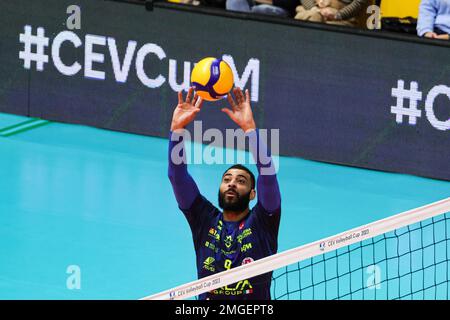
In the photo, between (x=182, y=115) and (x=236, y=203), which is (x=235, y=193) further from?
(x=182, y=115)

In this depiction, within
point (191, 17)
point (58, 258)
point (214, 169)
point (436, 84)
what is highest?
point (191, 17)

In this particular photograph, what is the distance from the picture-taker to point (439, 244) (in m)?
13.3

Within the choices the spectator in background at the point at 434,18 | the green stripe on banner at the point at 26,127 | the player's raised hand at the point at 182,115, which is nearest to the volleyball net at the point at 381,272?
the player's raised hand at the point at 182,115

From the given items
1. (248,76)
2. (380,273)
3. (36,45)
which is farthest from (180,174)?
(36,45)

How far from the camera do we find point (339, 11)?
1589cm

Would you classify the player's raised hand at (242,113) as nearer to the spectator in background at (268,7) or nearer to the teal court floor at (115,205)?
the teal court floor at (115,205)

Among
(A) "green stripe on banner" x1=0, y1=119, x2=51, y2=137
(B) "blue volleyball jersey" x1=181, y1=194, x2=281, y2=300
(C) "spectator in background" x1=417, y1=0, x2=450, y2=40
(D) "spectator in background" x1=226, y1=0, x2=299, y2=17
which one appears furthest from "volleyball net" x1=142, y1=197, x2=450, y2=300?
(A) "green stripe on banner" x1=0, y1=119, x2=51, y2=137

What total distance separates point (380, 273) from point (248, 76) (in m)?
4.25

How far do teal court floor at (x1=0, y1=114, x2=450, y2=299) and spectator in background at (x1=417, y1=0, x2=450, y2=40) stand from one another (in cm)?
184

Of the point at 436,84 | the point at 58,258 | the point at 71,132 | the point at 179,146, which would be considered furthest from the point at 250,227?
the point at 71,132

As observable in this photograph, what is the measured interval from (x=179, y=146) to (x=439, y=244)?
526cm

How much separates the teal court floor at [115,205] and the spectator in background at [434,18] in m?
1.84

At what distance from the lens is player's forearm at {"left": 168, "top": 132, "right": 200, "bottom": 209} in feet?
28.9

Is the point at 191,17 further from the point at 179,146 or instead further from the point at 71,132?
the point at 179,146
